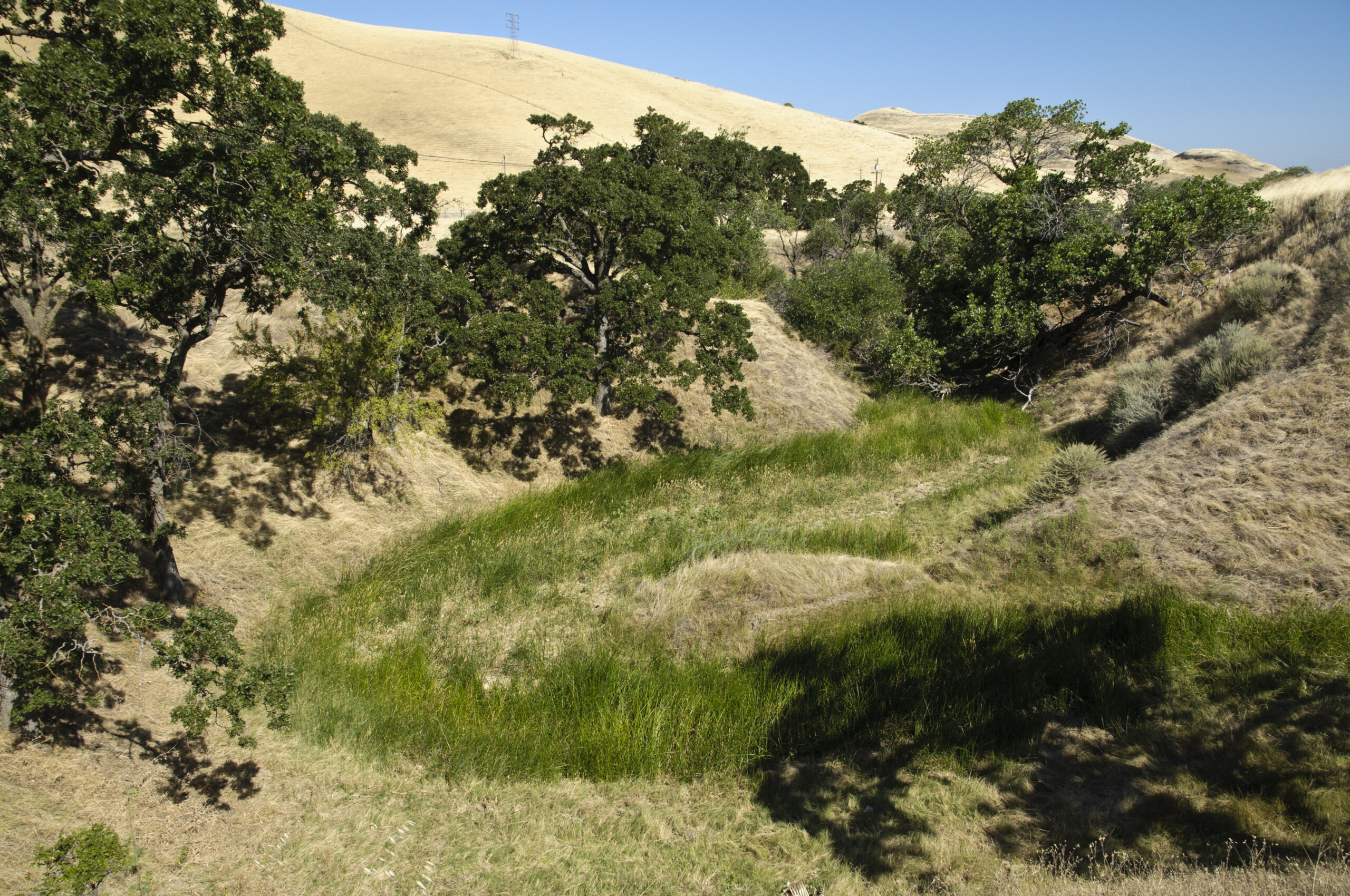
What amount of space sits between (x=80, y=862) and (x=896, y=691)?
674cm

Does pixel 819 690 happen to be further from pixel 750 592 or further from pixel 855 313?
pixel 855 313

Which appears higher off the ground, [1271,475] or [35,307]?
[1271,475]

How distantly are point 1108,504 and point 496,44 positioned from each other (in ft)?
278

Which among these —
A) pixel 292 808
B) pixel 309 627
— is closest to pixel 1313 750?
pixel 292 808

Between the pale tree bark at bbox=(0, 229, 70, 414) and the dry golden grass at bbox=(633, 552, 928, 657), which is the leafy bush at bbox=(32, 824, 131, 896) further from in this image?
the dry golden grass at bbox=(633, 552, 928, 657)

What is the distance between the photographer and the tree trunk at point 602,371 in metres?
15.2

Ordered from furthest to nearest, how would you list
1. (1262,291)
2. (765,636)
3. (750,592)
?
(1262,291) < (750,592) < (765,636)

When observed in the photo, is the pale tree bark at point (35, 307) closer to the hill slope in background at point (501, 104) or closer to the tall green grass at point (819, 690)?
the tall green grass at point (819, 690)

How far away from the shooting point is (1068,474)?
11500 mm

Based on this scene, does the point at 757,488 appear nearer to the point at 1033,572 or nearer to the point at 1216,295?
the point at 1033,572

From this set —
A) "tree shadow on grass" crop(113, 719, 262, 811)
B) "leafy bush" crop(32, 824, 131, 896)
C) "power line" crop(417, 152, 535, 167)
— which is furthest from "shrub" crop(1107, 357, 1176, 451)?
"power line" crop(417, 152, 535, 167)

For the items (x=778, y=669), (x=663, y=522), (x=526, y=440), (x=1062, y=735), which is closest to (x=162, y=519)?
(x=663, y=522)

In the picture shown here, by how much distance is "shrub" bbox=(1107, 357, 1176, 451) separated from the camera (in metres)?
13.5

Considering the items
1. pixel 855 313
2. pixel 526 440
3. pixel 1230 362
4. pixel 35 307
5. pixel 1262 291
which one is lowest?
pixel 526 440
